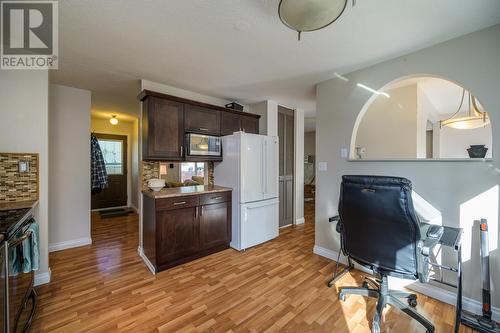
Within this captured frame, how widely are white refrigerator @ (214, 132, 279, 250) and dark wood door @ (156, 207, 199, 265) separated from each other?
0.66 meters

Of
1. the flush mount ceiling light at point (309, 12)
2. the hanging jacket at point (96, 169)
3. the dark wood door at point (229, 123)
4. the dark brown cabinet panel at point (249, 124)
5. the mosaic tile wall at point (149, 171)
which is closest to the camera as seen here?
the flush mount ceiling light at point (309, 12)

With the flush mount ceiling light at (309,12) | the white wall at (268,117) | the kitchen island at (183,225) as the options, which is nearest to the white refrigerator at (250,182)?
the kitchen island at (183,225)

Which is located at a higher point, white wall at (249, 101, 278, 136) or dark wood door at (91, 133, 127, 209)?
white wall at (249, 101, 278, 136)

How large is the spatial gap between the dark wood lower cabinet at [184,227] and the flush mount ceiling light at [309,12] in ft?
7.18

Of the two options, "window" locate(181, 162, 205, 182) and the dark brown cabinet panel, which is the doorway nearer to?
the dark brown cabinet panel

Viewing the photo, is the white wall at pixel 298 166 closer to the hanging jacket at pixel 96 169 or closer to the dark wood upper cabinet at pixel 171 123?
the dark wood upper cabinet at pixel 171 123

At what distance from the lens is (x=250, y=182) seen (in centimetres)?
317

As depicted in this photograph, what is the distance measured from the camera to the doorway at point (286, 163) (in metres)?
4.21

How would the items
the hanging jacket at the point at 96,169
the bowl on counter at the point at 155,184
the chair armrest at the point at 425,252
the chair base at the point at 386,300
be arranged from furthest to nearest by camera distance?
the hanging jacket at the point at 96,169
the bowl on counter at the point at 155,184
the chair base at the point at 386,300
the chair armrest at the point at 425,252

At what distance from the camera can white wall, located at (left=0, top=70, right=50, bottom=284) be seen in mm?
2072

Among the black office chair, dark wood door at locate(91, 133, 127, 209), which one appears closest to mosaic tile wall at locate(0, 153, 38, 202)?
the black office chair

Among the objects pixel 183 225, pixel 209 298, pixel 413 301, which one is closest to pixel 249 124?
pixel 183 225

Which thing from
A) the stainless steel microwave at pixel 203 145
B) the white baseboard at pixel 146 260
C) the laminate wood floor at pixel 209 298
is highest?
the stainless steel microwave at pixel 203 145

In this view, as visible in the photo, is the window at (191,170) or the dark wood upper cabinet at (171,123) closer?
the dark wood upper cabinet at (171,123)
